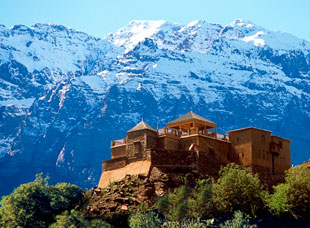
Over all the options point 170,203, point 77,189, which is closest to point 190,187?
point 170,203

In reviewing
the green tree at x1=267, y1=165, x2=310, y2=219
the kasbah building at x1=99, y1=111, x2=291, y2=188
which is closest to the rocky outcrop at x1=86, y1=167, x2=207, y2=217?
the kasbah building at x1=99, y1=111, x2=291, y2=188

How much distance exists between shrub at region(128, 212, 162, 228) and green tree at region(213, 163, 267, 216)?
8.20m

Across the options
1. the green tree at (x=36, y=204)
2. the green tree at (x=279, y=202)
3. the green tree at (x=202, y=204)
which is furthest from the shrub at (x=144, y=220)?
the green tree at (x=279, y=202)

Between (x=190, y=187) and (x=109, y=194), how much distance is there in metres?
10.7

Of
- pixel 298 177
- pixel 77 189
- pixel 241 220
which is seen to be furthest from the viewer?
pixel 77 189

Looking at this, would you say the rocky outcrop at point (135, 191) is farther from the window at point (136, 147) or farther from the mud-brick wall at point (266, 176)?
the mud-brick wall at point (266, 176)

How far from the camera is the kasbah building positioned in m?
96.2

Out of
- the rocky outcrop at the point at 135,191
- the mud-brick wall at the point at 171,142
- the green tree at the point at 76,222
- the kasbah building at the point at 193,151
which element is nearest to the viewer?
the green tree at the point at 76,222

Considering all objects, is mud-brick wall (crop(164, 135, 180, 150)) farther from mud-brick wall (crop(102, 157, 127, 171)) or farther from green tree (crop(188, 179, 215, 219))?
green tree (crop(188, 179, 215, 219))

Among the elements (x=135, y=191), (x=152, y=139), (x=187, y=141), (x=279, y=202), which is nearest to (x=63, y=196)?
(x=135, y=191)

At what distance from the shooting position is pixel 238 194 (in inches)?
3548

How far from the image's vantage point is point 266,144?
338 ft

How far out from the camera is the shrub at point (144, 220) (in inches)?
3344

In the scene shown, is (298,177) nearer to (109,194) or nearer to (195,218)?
(195,218)
